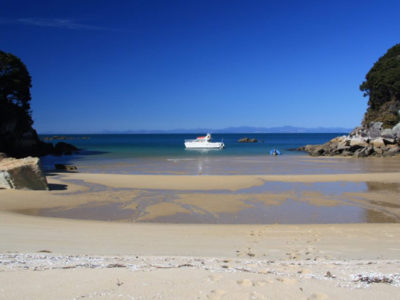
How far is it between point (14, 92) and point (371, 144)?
51.4 metres

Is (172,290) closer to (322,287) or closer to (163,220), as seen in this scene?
(322,287)

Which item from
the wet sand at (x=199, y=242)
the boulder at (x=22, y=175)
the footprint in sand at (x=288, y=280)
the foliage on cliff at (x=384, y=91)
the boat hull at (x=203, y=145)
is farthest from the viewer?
the boat hull at (x=203, y=145)

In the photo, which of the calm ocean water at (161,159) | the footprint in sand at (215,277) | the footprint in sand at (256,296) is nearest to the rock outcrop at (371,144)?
the calm ocean water at (161,159)

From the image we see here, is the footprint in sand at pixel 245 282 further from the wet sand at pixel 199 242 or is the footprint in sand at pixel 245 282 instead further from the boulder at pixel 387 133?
the boulder at pixel 387 133

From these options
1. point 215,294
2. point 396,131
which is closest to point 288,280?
point 215,294

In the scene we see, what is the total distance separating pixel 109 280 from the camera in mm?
4273

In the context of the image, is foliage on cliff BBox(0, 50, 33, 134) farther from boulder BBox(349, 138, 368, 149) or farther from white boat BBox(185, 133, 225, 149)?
boulder BBox(349, 138, 368, 149)

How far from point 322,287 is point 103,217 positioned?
9018mm

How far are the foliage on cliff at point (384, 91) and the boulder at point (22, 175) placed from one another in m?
50.5

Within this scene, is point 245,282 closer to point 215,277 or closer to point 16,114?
point 215,277

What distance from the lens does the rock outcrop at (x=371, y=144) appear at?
4384cm

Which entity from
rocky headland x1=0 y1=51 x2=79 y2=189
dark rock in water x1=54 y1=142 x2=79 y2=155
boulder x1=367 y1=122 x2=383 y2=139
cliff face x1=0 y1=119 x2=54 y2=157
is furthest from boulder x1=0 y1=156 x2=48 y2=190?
boulder x1=367 y1=122 x2=383 y2=139

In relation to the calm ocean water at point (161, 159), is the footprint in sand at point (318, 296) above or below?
above

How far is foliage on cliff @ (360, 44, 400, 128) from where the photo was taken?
180 ft
